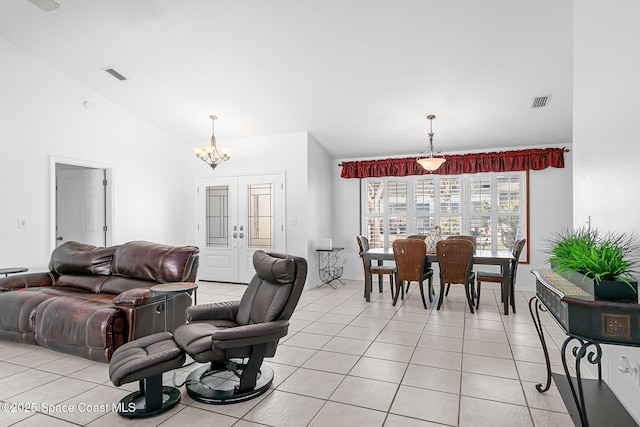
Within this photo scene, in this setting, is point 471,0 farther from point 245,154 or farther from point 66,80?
point 66,80

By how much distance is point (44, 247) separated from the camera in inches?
191

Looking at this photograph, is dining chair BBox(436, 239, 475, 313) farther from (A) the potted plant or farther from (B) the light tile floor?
(A) the potted plant

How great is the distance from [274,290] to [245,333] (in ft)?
1.54

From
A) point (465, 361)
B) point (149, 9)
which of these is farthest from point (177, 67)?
point (465, 361)

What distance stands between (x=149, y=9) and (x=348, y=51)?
6.90 ft

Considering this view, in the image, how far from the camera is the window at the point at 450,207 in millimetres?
6305

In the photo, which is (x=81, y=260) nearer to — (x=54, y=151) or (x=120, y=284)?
(x=120, y=284)

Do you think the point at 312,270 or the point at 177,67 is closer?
the point at 177,67

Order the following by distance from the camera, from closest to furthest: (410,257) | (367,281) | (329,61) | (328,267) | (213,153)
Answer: (329,61) < (410,257) < (367,281) < (213,153) < (328,267)

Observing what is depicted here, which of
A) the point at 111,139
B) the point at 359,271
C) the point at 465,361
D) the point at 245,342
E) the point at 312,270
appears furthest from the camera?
the point at 359,271

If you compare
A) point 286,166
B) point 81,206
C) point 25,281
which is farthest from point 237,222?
point 25,281

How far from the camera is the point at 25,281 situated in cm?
398

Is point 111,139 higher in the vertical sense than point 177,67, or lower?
lower

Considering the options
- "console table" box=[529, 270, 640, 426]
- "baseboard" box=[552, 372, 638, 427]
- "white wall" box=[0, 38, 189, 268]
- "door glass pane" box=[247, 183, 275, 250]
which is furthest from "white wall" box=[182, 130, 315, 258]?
"console table" box=[529, 270, 640, 426]
